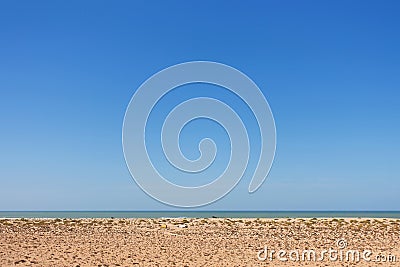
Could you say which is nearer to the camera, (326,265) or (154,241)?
(326,265)

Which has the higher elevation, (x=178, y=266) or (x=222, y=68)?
(x=222, y=68)

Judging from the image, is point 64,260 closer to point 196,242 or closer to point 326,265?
point 196,242

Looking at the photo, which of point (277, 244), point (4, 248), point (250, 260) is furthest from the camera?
point (277, 244)

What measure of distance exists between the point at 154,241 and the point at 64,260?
7.70 meters

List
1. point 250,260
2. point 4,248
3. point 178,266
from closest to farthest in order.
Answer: point 178,266 → point 250,260 → point 4,248

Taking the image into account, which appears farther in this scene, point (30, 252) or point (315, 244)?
point (315, 244)

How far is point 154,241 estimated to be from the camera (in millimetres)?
24938

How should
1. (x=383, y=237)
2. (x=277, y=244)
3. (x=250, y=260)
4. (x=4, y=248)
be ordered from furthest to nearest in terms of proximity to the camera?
(x=383, y=237) < (x=277, y=244) < (x=4, y=248) < (x=250, y=260)

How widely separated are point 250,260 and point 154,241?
7849 mm

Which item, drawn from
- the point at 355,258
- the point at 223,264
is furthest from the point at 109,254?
the point at 355,258

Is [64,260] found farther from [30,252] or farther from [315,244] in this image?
[315,244]

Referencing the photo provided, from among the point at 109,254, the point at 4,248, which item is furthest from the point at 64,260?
the point at 4,248

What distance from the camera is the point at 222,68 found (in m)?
21.2

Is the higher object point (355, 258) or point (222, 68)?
point (222, 68)
